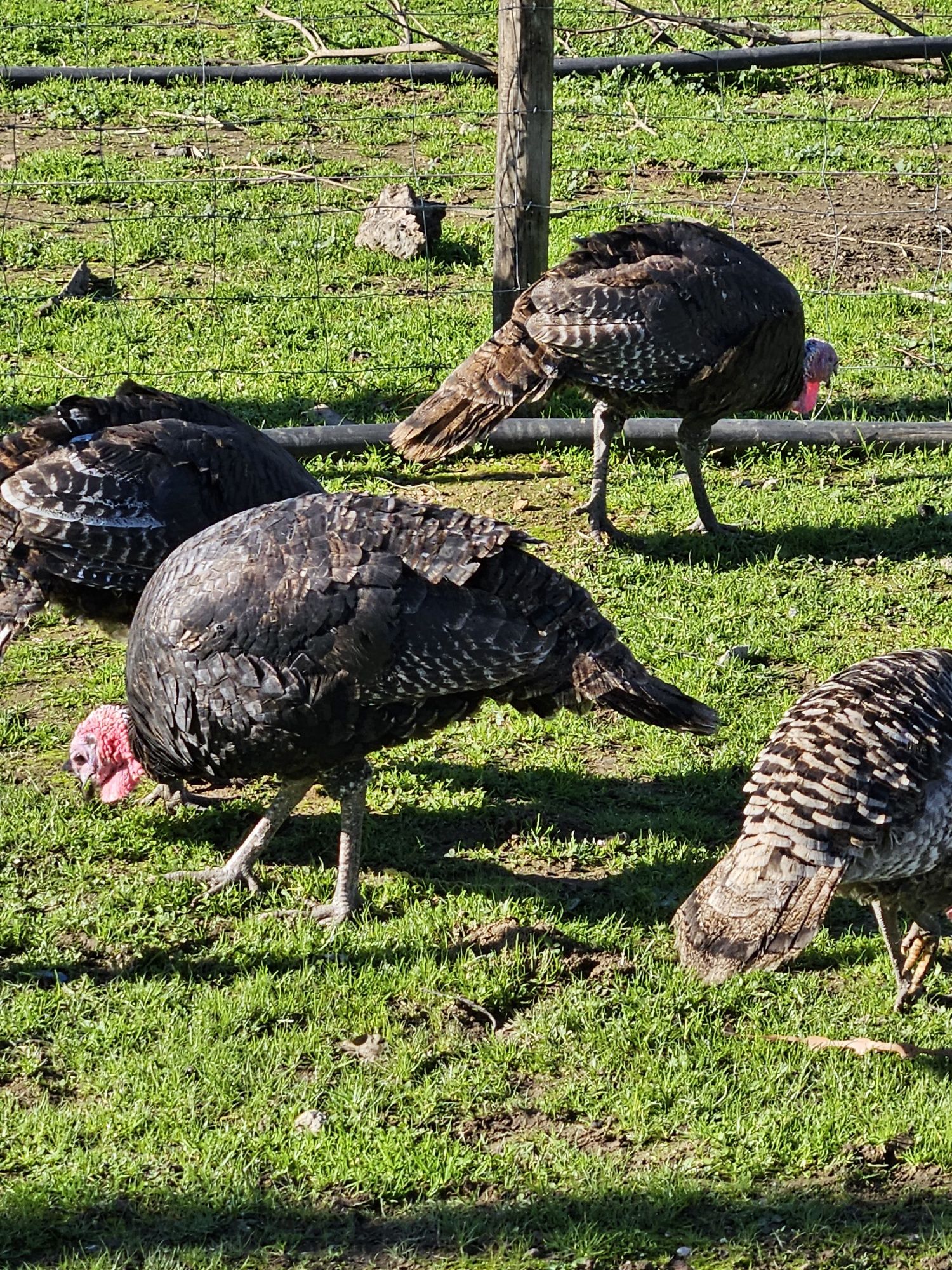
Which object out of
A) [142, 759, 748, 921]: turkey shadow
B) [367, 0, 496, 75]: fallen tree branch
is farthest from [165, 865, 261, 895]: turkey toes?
[367, 0, 496, 75]: fallen tree branch

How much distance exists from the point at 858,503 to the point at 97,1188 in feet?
16.8

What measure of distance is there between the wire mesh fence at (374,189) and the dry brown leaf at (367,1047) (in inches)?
175

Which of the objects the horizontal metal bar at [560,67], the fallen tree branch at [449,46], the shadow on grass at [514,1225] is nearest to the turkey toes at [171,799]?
the shadow on grass at [514,1225]

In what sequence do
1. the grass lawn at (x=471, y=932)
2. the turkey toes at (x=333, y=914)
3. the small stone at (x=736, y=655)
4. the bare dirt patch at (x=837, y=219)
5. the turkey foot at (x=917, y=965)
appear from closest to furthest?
the grass lawn at (x=471, y=932) → the turkey foot at (x=917, y=965) → the turkey toes at (x=333, y=914) → the small stone at (x=736, y=655) → the bare dirt patch at (x=837, y=219)

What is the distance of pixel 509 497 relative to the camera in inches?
289

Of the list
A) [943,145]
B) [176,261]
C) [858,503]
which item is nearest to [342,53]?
[176,261]

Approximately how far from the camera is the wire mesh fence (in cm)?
848

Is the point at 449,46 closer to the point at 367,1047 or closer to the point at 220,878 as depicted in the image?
the point at 220,878

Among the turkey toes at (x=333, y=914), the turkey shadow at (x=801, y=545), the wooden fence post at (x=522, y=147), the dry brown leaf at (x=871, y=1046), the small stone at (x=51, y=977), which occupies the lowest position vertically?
the dry brown leaf at (x=871, y=1046)

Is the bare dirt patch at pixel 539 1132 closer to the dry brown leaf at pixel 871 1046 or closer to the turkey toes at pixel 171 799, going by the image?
the dry brown leaf at pixel 871 1046

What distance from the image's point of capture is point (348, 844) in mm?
4652

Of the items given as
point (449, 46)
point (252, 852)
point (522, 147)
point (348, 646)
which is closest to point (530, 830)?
point (252, 852)

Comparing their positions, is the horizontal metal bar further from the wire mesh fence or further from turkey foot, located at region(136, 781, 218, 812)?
turkey foot, located at region(136, 781, 218, 812)

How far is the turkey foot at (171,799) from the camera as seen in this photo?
17.2 feet
